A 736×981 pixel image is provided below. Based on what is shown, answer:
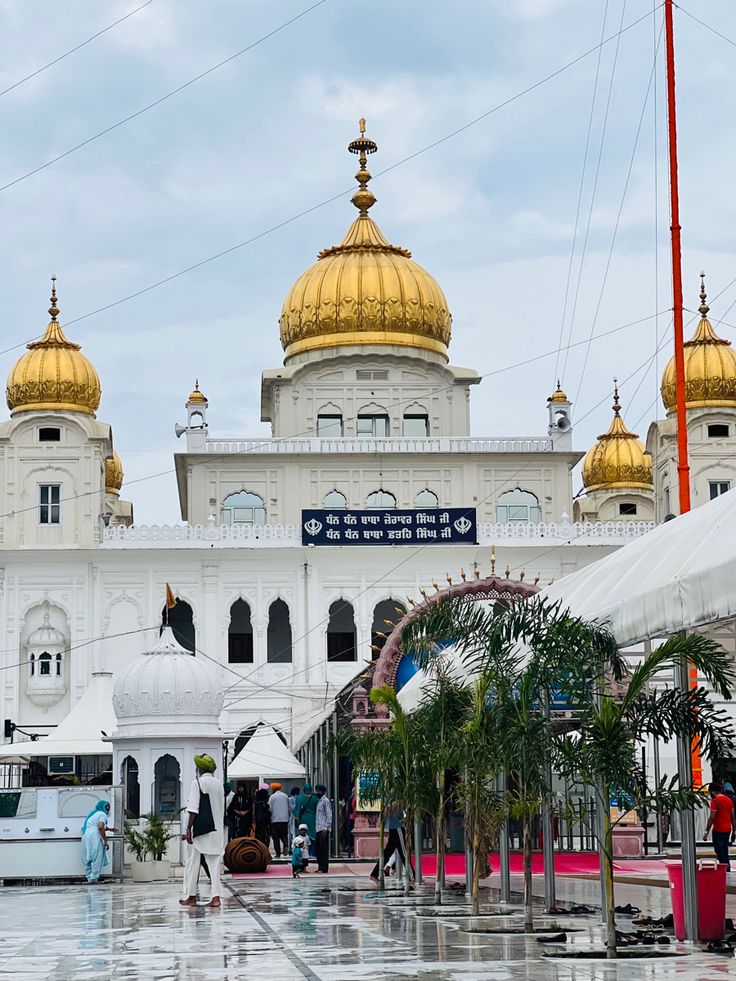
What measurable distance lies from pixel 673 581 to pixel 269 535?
3317cm

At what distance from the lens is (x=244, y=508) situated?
48219mm

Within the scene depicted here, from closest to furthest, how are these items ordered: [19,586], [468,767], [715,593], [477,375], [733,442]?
[715,593] → [468,767] → [19,586] → [733,442] → [477,375]

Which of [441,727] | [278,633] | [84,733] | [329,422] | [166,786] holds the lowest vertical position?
[166,786]

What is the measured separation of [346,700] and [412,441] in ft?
56.8

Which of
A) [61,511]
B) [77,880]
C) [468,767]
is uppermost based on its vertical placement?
[61,511]

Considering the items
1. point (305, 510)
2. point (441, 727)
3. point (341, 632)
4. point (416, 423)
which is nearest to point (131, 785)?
point (441, 727)

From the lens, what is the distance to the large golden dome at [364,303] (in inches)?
2019

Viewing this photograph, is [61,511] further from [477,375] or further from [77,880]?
[77,880]

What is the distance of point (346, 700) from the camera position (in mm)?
32125

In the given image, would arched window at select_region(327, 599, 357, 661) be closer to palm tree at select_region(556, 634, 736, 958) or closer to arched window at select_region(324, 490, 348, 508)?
arched window at select_region(324, 490, 348, 508)

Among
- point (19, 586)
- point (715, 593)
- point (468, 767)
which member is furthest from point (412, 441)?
point (715, 593)

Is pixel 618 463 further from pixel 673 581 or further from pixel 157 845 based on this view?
pixel 673 581

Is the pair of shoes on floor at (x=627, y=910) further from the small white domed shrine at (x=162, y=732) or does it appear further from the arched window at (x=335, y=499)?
the arched window at (x=335, y=499)

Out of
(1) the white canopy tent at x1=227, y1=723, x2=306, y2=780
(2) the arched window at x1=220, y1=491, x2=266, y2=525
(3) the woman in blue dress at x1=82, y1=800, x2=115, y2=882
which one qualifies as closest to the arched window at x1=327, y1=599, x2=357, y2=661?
(2) the arched window at x1=220, y1=491, x2=266, y2=525
